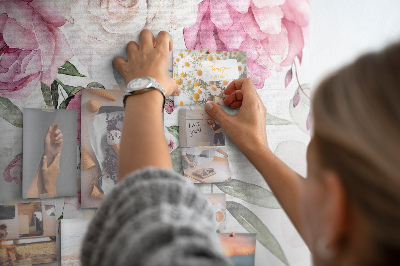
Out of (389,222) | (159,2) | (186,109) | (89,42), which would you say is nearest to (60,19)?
(89,42)

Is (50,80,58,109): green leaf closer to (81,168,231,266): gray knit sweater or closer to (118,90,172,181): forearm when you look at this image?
(118,90,172,181): forearm

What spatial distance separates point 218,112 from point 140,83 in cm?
24

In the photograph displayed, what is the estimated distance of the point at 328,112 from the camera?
13.3 inches

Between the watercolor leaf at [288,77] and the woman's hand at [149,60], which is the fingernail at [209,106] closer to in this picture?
the woman's hand at [149,60]

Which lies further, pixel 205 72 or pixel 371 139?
pixel 205 72

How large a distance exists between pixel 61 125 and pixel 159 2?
1.27ft

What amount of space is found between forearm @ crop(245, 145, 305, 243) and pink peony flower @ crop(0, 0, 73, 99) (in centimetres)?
53

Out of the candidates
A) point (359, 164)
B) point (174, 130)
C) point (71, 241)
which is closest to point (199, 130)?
point (174, 130)

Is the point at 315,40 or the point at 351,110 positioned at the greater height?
the point at 315,40

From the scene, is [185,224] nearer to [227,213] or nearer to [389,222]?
[389,222]

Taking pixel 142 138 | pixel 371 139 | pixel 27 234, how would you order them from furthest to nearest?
pixel 27 234 → pixel 142 138 → pixel 371 139

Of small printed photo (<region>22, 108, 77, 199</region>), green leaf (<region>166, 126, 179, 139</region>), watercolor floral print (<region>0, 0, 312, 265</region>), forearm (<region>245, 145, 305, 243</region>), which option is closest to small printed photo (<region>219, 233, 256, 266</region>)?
watercolor floral print (<region>0, 0, 312, 265</region>)

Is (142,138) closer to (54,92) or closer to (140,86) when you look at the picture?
(140,86)

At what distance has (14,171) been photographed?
28.6 inches
